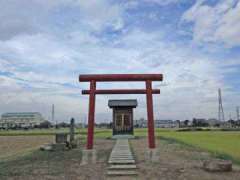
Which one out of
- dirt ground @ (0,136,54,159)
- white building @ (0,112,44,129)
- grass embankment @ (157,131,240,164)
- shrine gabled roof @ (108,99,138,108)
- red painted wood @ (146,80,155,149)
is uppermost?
white building @ (0,112,44,129)

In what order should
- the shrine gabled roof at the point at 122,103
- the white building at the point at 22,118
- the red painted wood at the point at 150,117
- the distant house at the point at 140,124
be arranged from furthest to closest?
the white building at the point at 22,118
the distant house at the point at 140,124
the shrine gabled roof at the point at 122,103
the red painted wood at the point at 150,117

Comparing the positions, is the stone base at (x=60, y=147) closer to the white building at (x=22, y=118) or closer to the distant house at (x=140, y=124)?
the distant house at (x=140, y=124)

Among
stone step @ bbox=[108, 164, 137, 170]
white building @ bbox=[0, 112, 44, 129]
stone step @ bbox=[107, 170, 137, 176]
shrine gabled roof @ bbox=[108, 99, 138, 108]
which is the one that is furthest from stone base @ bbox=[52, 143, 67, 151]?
white building @ bbox=[0, 112, 44, 129]

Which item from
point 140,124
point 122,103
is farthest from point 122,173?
point 140,124

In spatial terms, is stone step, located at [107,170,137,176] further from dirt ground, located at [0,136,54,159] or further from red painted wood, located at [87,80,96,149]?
dirt ground, located at [0,136,54,159]

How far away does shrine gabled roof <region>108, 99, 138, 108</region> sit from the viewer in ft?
87.2

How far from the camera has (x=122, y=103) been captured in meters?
26.9

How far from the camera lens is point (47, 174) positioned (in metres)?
7.63

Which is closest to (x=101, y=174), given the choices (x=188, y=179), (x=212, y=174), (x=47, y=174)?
(x=47, y=174)

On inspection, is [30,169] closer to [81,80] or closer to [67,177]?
[67,177]

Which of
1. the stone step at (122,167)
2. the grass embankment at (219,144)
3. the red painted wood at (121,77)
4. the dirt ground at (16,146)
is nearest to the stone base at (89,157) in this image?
the stone step at (122,167)

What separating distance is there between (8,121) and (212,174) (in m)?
128

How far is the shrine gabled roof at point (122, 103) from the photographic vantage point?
87.2 feet

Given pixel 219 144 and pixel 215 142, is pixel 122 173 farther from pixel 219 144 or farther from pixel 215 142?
pixel 215 142
